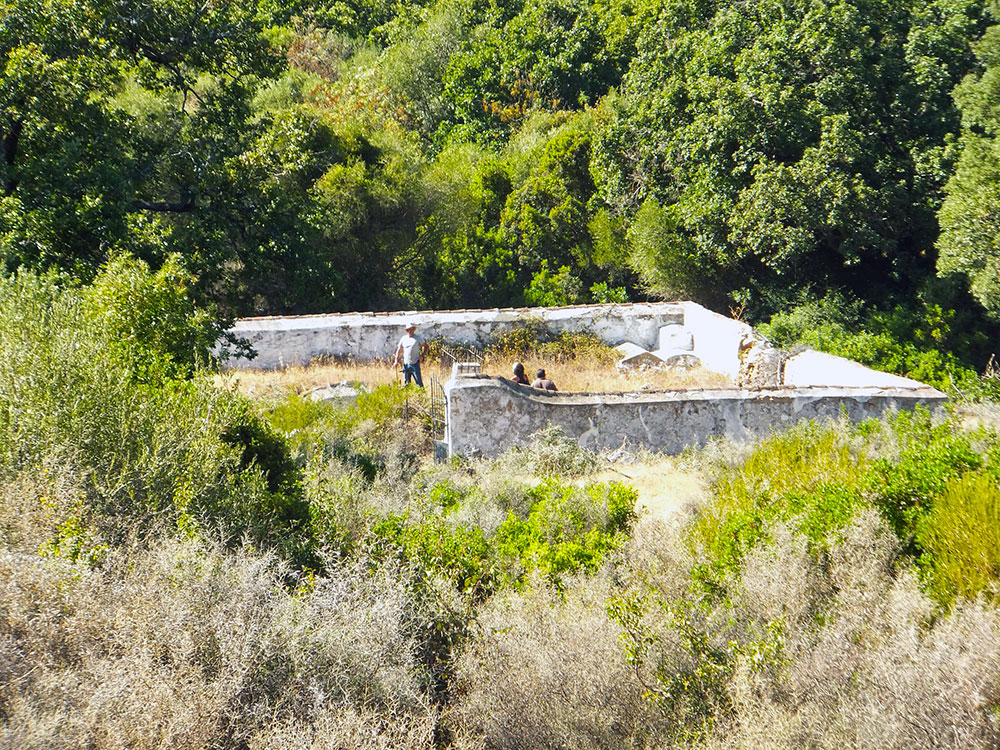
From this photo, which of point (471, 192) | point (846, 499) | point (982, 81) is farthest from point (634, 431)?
point (471, 192)

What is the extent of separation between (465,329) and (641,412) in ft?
19.8

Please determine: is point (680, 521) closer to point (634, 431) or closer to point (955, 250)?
point (634, 431)

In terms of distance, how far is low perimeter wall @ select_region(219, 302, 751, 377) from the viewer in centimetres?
1608

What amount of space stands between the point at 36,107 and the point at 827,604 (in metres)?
10.3

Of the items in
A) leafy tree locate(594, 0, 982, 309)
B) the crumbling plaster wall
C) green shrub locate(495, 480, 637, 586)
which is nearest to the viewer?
green shrub locate(495, 480, 637, 586)

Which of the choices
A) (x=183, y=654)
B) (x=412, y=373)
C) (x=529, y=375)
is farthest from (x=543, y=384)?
(x=183, y=654)

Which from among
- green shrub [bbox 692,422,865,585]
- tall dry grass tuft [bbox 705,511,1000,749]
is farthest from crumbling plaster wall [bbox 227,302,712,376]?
tall dry grass tuft [bbox 705,511,1000,749]

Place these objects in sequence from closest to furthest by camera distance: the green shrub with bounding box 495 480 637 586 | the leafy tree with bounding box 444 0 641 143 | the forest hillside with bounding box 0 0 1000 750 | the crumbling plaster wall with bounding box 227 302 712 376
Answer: the forest hillside with bounding box 0 0 1000 750 < the green shrub with bounding box 495 480 637 586 < the crumbling plaster wall with bounding box 227 302 712 376 < the leafy tree with bounding box 444 0 641 143

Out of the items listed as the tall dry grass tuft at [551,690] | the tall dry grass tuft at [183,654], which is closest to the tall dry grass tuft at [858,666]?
the tall dry grass tuft at [551,690]

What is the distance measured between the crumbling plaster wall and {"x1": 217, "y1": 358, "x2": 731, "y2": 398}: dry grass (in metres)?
0.32

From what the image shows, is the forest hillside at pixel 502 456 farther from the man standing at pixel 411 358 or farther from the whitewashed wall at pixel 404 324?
the man standing at pixel 411 358

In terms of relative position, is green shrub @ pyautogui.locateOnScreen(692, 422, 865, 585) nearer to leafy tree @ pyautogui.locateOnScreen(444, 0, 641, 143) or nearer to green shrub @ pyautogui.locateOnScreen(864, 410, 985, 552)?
green shrub @ pyautogui.locateOnScreen(864, 410, 985, 552)

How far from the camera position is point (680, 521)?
762 cm

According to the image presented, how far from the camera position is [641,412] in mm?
11453
